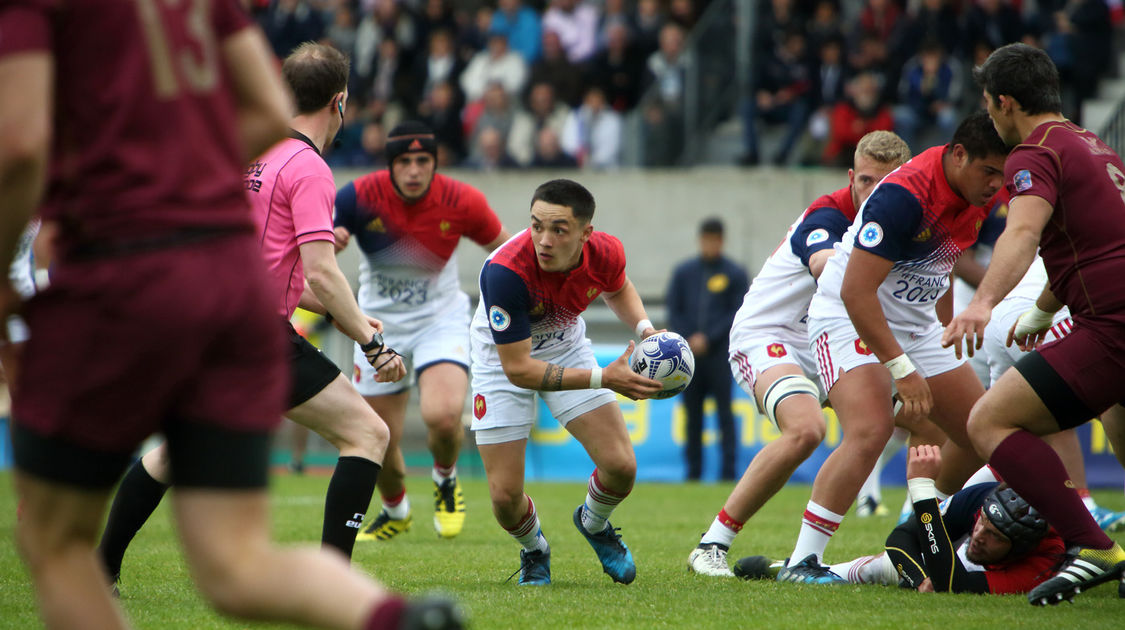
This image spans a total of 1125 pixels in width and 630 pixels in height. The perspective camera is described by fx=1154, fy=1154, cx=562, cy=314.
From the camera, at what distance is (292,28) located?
18.0 metres

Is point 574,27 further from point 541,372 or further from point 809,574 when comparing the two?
point 809,574

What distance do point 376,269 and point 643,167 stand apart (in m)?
8.73

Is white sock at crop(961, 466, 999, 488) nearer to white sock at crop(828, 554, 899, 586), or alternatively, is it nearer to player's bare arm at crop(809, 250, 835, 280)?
white sock at crop(828, 554, 899, 586)

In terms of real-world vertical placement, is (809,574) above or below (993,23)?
Answer: below

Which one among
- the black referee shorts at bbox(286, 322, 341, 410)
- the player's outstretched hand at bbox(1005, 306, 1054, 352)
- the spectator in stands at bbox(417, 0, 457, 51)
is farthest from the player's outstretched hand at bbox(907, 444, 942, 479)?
the spectator in stands at bbox(417, 0, 457, 51)

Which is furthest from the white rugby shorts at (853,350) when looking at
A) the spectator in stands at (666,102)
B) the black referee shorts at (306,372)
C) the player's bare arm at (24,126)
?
the spectator in stands at (666,102)

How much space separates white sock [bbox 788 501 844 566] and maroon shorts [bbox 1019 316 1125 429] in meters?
1.42

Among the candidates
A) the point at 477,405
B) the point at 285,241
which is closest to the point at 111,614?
the point at 285,241

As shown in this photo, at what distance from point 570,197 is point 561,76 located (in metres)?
12.0

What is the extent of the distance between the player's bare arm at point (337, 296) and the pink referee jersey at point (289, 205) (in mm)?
59

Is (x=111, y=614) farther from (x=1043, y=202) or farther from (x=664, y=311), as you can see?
(x=664, y=311)

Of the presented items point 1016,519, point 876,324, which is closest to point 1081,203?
point 876,324

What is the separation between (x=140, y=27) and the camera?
2.53 metres

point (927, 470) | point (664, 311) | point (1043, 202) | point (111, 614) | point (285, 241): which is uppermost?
point (1043, 202)
